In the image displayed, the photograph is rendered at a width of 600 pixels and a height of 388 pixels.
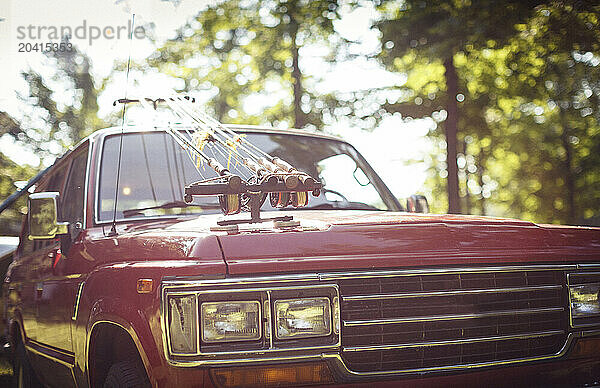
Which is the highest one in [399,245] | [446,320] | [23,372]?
[399,245]

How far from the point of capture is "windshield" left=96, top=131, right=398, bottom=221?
3887 mm

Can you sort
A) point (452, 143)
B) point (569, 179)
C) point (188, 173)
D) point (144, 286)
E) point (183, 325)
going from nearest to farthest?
point (183, 325)
point (144, 286)
point (188, 173)
point (452, 143)
point (569, 179)

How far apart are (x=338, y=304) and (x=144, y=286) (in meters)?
0.69

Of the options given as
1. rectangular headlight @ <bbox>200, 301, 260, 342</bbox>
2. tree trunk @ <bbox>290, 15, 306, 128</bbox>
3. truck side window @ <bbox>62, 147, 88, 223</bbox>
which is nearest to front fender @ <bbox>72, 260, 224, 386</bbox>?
rectangular headlight @ <bbox>200, 301, 260, 342</bbox>

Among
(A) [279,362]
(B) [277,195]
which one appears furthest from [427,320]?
(B) [277,195]

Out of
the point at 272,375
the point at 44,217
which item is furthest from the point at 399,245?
the point at 44,217

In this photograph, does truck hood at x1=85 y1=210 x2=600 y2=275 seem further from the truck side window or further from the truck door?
the truck side window

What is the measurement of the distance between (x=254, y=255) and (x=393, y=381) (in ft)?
2.17

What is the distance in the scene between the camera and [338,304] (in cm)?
251

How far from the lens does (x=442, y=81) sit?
1936 cm

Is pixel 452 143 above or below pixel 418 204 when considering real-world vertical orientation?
above

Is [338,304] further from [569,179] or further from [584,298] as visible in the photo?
[569,179]

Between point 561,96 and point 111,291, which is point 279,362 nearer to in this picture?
point 111,291

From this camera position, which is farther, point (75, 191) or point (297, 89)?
point (297, 89)
